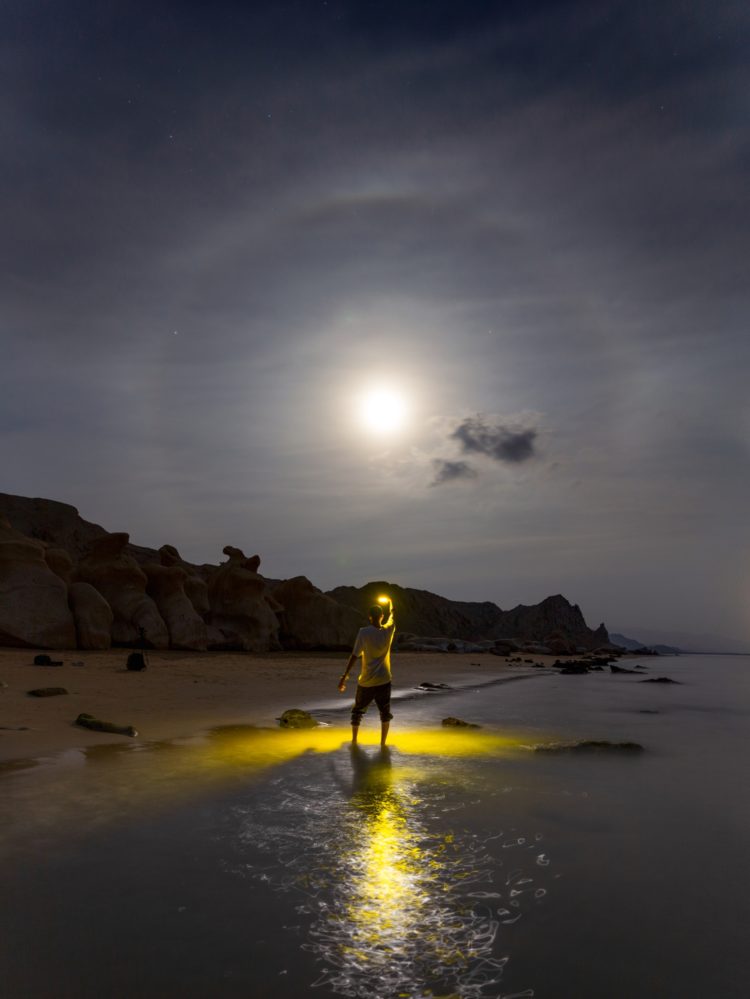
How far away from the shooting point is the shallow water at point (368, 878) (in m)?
2.78

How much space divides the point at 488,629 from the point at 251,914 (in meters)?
106

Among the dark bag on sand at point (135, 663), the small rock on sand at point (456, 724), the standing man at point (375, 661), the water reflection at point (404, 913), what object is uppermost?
the standing man at point (375, 661)

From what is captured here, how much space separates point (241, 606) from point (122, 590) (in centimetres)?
990

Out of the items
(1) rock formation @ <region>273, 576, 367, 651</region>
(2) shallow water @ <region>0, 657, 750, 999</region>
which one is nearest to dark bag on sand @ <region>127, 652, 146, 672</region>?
(2) shallow water @ <region>0, 657, 750, 999</region>

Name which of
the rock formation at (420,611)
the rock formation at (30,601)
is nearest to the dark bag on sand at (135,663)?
the rock formation at (30,601)

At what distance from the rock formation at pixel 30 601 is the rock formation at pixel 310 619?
21702 mm

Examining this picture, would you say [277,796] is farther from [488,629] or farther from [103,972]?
[488,629]

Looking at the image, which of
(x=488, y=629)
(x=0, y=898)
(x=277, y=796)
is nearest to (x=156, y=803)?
(x=277, y=796)

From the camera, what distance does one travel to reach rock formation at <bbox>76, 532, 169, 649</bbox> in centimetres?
2923

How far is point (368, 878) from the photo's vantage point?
3.82 meters

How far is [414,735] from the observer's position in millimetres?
9805

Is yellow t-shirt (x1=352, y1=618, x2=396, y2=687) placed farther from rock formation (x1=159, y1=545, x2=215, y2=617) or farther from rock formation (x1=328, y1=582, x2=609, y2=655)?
rock formation (x1=328, y1=582, x2=609, y2=655)

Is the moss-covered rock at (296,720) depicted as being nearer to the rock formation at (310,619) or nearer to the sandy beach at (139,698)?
the sandy beach at (139,698)

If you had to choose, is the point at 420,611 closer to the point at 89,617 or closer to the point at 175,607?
the point at 175,607
